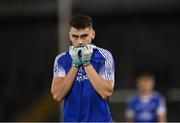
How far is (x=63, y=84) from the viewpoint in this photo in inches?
217

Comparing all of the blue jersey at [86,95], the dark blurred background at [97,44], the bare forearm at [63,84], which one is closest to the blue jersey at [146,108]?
the dark blurred background at [97,44]

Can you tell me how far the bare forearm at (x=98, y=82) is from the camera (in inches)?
215

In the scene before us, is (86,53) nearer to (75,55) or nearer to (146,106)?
(75,55)

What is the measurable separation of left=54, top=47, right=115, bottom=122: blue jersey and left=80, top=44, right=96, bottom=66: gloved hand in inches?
3.3

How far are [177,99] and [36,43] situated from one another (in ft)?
9.15

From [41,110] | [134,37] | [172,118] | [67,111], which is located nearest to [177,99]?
[172,118]

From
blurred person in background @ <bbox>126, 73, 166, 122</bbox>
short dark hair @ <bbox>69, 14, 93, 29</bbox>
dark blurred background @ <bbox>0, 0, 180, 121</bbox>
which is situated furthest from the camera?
dark blurred background @ <bbox>0, 0, 180, 121</bbox>

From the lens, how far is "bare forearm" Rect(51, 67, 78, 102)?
5.48m

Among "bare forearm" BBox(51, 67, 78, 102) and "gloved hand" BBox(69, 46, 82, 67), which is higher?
"gloved hand" BBox(69, 46, 82, 67)

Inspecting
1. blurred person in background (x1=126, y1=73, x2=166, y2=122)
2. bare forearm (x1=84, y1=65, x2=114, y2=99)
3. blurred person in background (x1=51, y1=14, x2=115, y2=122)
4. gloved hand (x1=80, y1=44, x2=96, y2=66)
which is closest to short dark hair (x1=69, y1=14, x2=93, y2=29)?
blurred person in background (x1=51, y1=14, x2=115, y2=122)

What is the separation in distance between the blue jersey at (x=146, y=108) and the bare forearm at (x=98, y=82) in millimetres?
5396

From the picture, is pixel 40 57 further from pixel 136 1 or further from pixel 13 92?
pixel 136 1

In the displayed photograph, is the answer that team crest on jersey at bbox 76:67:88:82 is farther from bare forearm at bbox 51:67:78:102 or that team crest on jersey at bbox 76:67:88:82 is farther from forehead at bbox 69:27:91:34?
forehead at bbox 69:27:91:34

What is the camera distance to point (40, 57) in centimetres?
1338
